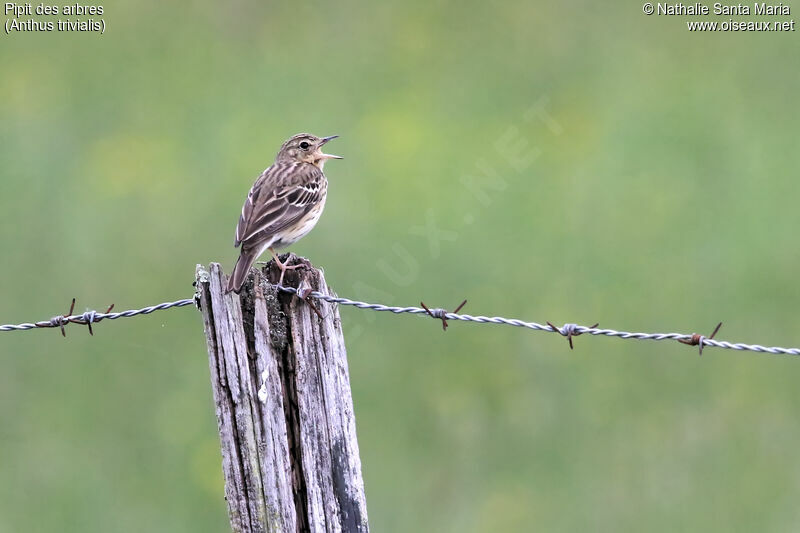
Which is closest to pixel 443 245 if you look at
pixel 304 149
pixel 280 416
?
pixel 304 149

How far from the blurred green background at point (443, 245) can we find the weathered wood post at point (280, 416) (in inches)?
145

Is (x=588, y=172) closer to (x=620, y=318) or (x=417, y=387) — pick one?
(x=620, y=318)

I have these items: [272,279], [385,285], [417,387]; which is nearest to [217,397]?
[272,279]

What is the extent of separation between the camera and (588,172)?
15.0 m

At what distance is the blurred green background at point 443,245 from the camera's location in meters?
9.66

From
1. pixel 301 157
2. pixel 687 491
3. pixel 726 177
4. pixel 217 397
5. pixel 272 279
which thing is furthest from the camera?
pixel 726 177

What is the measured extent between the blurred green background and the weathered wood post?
3.69 meters

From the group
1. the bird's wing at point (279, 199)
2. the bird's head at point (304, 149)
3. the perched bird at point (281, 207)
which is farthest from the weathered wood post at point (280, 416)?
the bird's head at point (304, 149)

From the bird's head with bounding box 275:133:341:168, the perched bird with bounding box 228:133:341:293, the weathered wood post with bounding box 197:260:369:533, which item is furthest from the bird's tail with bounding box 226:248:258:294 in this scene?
the bird's head with bounding box 275:133:341:168

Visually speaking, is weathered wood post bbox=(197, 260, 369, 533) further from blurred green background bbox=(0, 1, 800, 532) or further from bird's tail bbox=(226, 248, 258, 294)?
blurred green background bbox=(0, 1, 800, 532)

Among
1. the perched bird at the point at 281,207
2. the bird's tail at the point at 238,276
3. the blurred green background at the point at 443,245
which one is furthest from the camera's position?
the blurred green background at the point at 443,245

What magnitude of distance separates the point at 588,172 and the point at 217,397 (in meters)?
10.4

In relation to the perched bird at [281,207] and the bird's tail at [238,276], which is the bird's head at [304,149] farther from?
the bird's tail at [238,276]

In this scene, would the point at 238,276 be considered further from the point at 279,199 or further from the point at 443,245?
the point at 443,245
